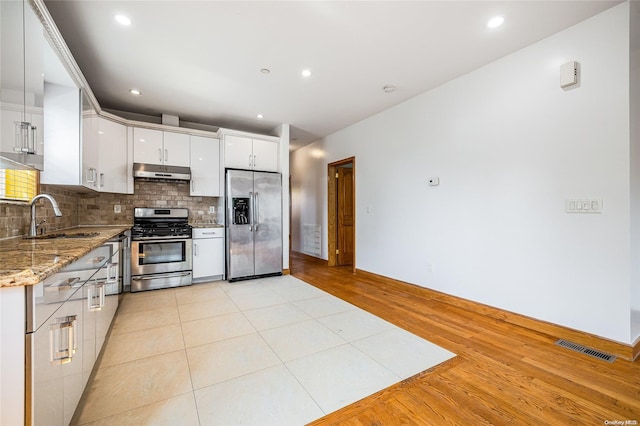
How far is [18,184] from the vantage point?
2143 millimetres

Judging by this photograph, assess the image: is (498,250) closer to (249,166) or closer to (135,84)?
(249,166)

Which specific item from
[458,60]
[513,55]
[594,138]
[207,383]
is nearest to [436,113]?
[458,60]

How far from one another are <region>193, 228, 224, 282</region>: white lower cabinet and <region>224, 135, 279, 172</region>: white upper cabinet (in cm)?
111

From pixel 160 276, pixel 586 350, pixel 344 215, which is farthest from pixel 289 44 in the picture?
pixel 586 350

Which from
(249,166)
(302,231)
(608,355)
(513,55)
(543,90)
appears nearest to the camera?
(608,355)

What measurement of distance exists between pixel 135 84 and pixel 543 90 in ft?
14.5

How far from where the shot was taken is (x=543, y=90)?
8.27ft

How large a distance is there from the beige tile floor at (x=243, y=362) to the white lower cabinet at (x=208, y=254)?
0.93 m

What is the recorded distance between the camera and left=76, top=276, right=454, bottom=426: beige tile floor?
1.54 metres

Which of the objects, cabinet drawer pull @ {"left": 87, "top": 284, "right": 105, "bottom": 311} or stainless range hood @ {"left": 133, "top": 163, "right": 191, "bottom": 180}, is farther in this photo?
Answer: stainless range hood @ {"left": 133, "top": 163, "right": 191, "bottom": 180}

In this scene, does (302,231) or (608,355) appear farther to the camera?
(302,231)

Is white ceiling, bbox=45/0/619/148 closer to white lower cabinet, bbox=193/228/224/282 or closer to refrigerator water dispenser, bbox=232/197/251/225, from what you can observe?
refrigerator water dispenser, bbox=232/197/251/225

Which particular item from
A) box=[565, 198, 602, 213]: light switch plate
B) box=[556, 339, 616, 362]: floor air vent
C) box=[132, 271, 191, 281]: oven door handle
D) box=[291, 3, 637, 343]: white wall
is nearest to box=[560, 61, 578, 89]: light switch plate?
box=[291, 3, 637, 343]: white wall

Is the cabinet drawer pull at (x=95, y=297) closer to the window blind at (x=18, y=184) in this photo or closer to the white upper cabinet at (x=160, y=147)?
the window blind at (x=18, y=184)
